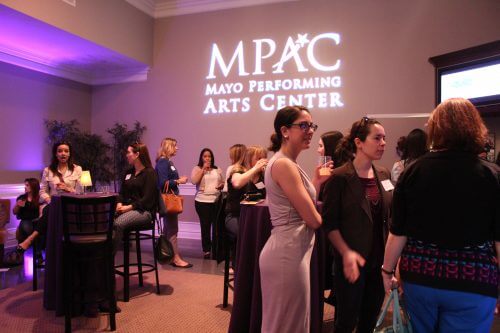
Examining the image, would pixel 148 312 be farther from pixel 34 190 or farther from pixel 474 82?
pixel 474 82

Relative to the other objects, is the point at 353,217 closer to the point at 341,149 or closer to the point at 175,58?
the point at 341,149

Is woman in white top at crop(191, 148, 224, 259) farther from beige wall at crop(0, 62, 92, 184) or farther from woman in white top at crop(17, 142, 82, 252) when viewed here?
beige wall at crop(0, 62, 92, 184)

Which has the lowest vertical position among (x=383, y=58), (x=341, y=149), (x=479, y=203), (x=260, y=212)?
(x=260, y=212)

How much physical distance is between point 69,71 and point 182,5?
2486 mm

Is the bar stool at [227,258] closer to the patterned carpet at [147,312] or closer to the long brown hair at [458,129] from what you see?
the patterned carpet at [147,312]

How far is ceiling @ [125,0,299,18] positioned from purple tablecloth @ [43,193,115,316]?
487 cm

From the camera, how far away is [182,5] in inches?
293

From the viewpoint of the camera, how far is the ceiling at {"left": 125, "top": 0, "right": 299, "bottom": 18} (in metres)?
7.10

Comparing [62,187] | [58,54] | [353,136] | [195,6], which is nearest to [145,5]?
[195,6]

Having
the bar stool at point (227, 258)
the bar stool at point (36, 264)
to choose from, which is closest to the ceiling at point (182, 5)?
the bar stool at point (36, 264)

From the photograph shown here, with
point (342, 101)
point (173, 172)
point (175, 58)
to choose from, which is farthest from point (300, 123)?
point (175, 58)

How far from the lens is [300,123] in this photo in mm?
1926

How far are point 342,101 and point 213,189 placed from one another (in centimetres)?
252

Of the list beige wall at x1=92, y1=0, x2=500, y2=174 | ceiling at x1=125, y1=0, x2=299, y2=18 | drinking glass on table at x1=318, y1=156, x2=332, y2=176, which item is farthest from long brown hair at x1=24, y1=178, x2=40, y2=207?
drinking glass on table at x1=318, y1=156, x2=332, y2=176
